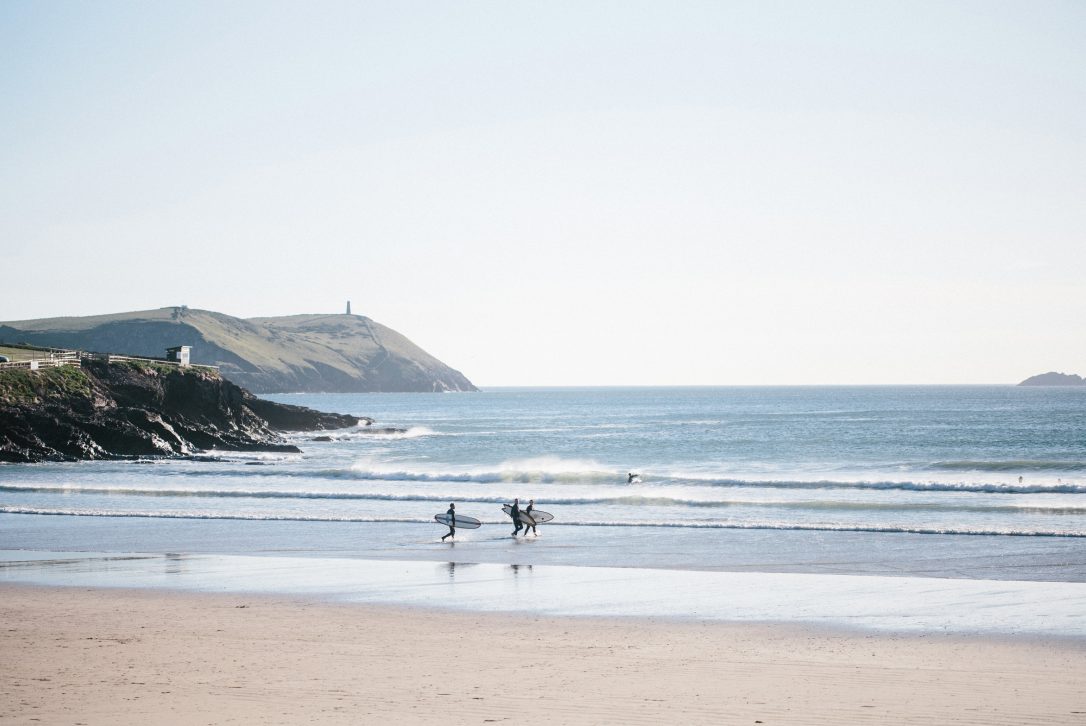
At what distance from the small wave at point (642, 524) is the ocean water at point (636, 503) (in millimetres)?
104

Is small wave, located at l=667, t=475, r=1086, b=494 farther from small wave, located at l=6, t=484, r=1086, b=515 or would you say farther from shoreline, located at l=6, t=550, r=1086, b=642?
shoreline, located at l=6, t=550, r=1086, b=642

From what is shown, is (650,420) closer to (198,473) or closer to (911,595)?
(198,473)

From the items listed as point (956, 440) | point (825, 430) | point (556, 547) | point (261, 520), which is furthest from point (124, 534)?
point (825, 430)

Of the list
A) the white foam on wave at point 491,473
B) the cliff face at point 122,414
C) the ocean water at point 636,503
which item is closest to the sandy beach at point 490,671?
the ocean water at point 636,503

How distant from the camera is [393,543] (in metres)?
28.8

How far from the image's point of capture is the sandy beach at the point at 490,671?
38.8 feet

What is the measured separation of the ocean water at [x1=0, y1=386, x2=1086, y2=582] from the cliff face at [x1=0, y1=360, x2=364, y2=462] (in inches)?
173

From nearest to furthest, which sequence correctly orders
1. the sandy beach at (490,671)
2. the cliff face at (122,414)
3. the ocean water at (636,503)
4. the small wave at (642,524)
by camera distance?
the sandy beach at (490,671)
the ocean water at (636,503)
the small wave at (642,524)
the cliff face at (122,414)

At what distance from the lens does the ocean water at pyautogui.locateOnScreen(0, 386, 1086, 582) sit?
2644cm

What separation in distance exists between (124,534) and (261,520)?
5.19 m

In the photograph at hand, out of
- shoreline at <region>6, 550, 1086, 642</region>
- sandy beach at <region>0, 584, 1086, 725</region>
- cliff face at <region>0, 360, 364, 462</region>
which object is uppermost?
cliff face at <region>0, 360, 364, 462</region>

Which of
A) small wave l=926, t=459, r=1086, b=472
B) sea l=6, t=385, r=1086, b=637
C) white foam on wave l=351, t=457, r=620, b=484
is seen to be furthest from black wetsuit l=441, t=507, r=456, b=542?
small wave l=926, t=459, r=1086, b=472

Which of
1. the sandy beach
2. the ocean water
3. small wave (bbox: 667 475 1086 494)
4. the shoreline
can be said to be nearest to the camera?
the sandy beach

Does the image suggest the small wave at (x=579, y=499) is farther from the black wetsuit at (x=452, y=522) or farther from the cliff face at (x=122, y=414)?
the cliff face at (x=122, y=414)
